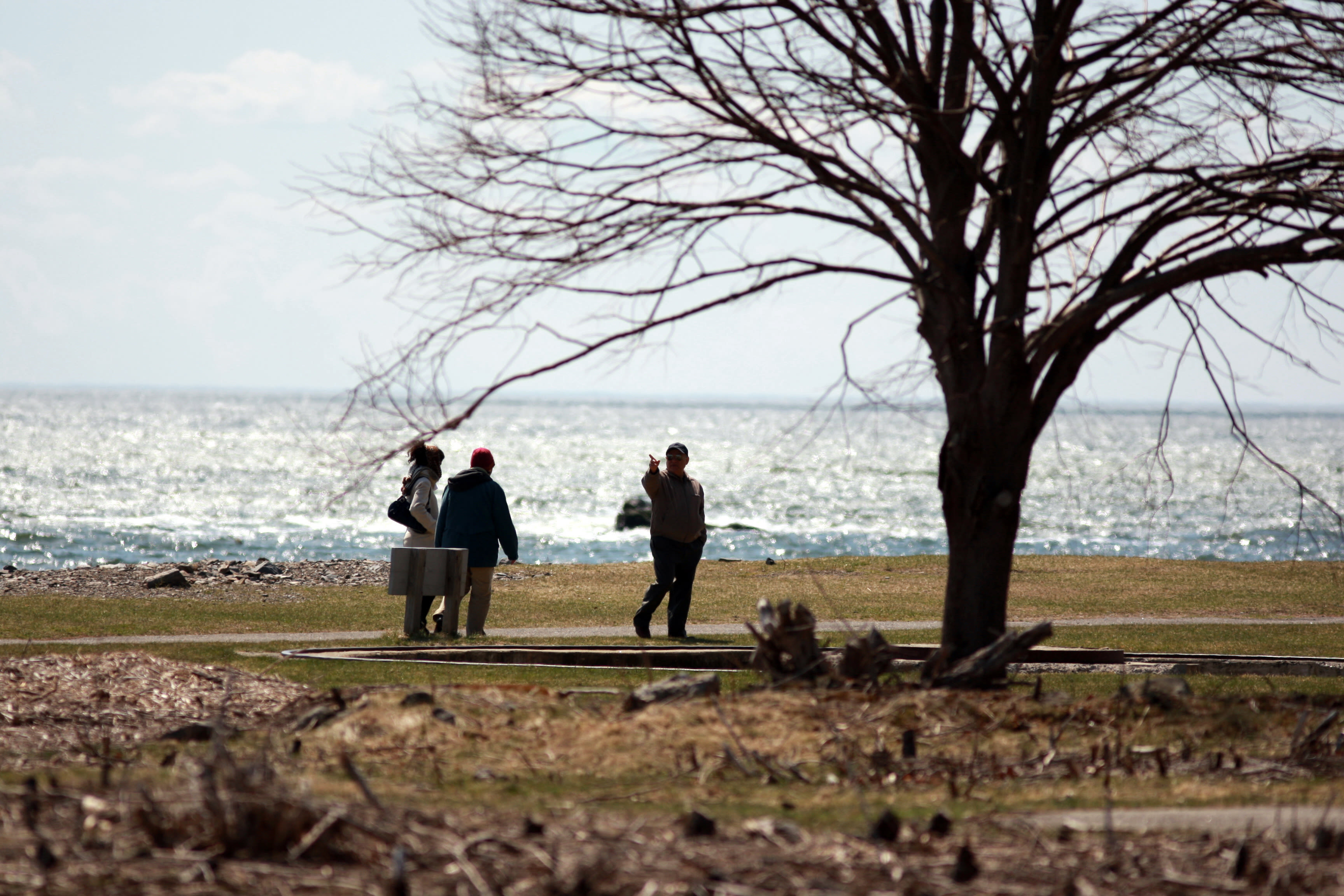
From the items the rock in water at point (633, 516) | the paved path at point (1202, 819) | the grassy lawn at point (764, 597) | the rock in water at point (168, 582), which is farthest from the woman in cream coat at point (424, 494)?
the rock in water at point (633, 516)

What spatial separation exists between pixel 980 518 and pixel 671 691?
7.43 feet

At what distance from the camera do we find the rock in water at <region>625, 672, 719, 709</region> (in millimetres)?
7816

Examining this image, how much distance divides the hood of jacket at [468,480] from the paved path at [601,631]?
1.50 metres

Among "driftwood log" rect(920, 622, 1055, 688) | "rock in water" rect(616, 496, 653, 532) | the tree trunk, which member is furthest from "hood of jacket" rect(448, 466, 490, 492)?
"rock in water" rect(616, 496, 653, 532)

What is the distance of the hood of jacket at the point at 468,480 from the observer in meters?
12.8

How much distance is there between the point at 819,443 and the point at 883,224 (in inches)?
6734

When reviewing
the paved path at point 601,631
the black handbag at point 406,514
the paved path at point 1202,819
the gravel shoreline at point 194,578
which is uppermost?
the black handbag at point 406,514

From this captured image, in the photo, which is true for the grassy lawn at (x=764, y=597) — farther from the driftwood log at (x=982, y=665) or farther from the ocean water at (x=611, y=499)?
the driftwood log at (x=982, y=665)

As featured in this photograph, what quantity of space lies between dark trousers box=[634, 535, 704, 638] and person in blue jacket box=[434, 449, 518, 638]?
4.43 ft

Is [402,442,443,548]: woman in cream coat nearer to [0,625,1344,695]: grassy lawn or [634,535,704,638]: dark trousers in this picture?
[0,625,1344,695]: grassy lawn

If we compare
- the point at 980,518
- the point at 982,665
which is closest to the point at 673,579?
the point at 980,518

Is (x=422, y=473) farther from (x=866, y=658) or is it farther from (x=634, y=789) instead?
(x=634, y=789)

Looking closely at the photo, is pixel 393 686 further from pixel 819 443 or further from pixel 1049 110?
pixel 819 443

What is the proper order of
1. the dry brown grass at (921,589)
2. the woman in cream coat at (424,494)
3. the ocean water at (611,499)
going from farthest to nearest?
the ocean water at (611,499) < the dry brown grass at (921,589) < the woman in cream coat at (424,494)
